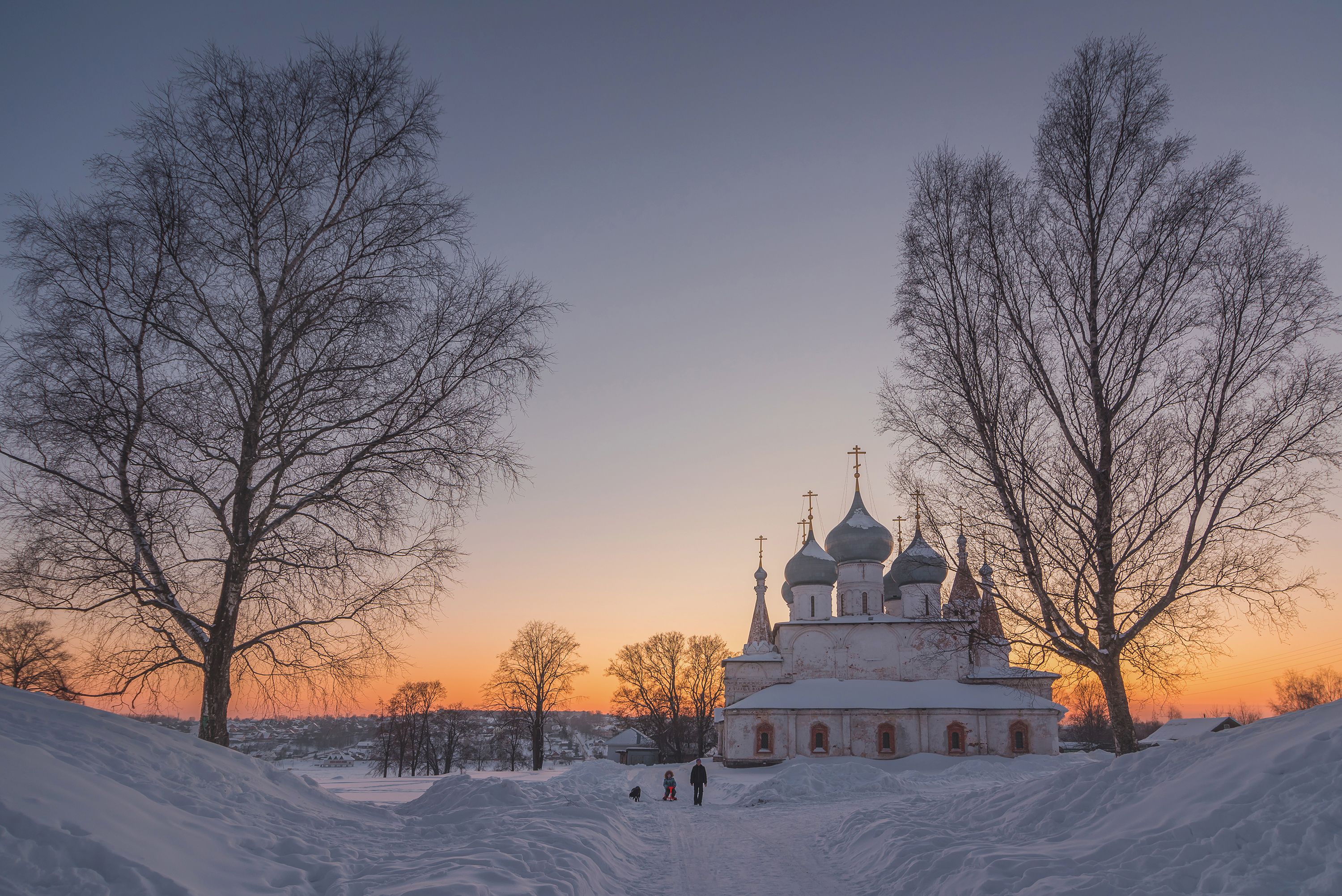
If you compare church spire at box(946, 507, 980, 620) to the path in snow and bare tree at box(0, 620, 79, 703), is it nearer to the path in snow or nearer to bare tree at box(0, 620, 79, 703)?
the path in snow

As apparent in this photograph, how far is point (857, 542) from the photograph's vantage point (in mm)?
37938

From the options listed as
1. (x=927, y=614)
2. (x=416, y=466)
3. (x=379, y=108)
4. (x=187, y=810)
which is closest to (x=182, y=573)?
(x=416, y=466)

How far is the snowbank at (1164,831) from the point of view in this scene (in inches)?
190

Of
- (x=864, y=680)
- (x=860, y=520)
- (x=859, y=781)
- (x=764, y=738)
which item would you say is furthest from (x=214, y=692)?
(x=860, y=520)

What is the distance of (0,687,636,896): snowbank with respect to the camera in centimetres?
427

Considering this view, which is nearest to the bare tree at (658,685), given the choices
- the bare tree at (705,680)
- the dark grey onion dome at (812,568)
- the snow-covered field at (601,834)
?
the bare tree at (705,680)

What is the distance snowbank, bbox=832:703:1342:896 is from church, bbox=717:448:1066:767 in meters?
22.3

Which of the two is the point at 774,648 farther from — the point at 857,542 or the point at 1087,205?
the point at 1087,205

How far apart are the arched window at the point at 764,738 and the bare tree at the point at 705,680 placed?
23045 mm

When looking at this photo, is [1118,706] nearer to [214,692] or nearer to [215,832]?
[215,832]

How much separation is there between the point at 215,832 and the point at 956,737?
32.9 meters

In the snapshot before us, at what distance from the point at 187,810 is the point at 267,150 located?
8.13 m

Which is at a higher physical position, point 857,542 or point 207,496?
point 857,542

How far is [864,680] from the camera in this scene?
35.6m
